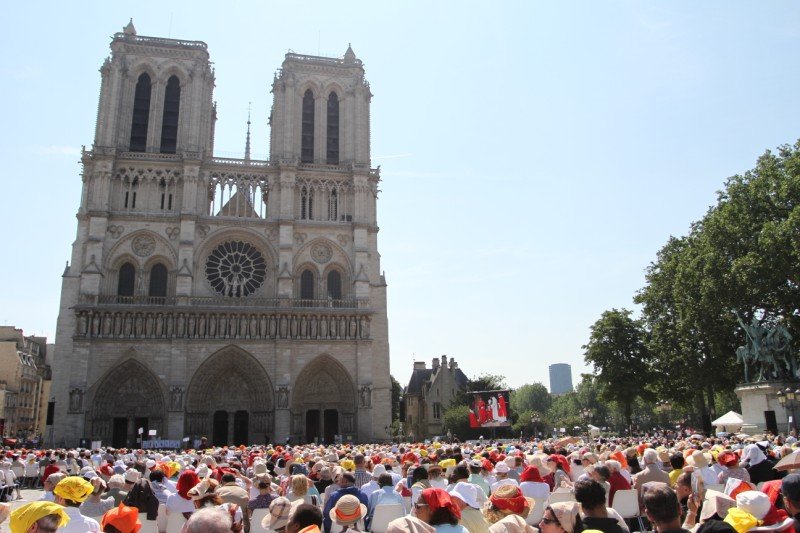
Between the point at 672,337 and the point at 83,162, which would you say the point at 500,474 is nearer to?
the point at 672,337

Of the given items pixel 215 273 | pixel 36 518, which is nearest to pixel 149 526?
pixel 36 518

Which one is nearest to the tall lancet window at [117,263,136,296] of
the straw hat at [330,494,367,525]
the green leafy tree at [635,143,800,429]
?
the green leafy tree at [635,143,800,429]

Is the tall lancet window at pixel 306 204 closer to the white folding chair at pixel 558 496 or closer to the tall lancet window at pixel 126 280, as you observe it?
the tall lancet window at pixel 126 280

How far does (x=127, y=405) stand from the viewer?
122 feet

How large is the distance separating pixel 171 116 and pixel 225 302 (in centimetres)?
1292

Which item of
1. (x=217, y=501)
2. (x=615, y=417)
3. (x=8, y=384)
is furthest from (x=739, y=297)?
(x=615, y=417)

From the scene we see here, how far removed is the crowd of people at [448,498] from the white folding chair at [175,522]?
13 millimetres

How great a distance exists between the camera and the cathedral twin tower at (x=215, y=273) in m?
37.0

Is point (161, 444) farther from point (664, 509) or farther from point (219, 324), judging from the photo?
point (664, 509)

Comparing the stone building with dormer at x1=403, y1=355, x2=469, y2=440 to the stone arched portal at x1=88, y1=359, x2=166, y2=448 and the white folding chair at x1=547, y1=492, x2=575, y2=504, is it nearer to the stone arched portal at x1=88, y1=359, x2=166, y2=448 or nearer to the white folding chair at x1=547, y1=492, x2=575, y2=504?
the stone arched portal at x1=88, y1=359, x2=166, y2=448

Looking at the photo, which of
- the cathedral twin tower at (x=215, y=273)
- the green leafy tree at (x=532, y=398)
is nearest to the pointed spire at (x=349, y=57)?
the cathedral twin tower at (x=215, y=273)

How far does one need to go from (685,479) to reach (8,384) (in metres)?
51.4

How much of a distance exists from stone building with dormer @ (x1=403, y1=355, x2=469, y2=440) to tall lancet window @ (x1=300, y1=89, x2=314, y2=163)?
1951 centimetres

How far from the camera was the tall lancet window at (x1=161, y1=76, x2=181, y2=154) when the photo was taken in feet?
138
